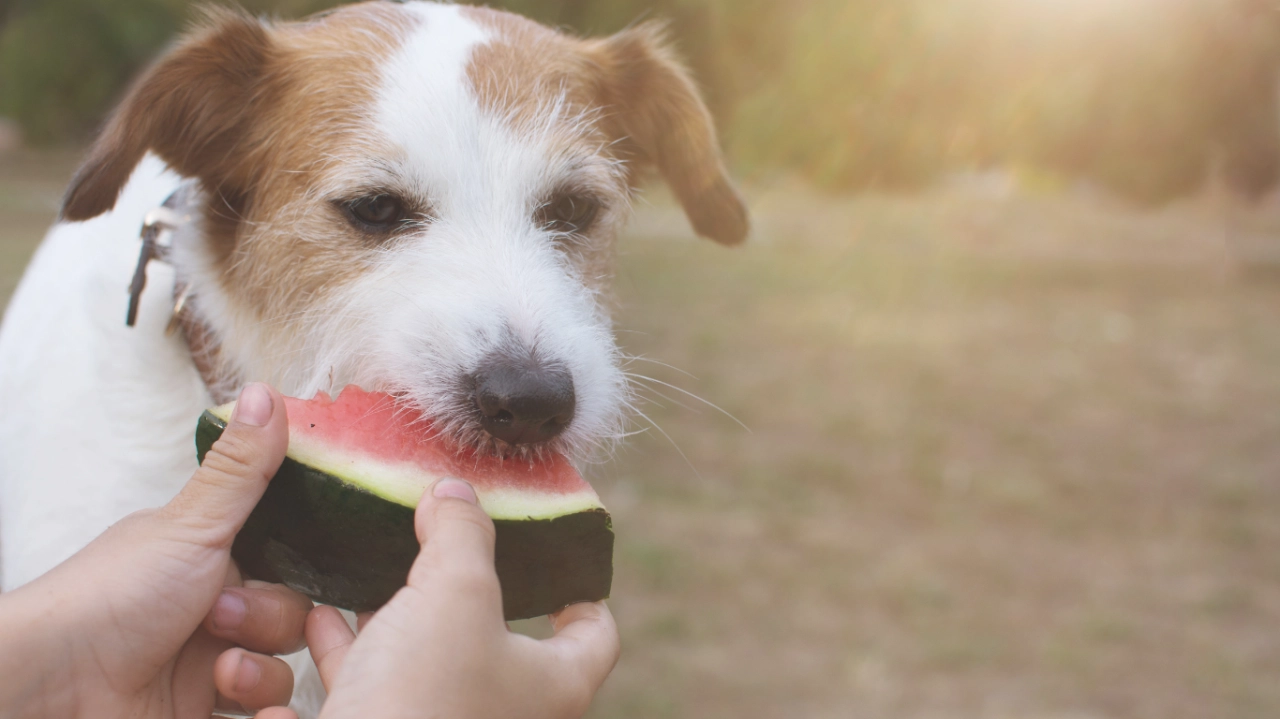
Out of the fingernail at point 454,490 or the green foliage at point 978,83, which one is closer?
the fingernail at point 454,490

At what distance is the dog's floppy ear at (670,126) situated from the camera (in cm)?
314

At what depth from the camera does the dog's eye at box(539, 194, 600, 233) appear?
257 cm

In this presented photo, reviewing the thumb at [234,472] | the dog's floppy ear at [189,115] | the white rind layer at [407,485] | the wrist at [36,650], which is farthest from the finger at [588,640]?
the dog's floppy ear at [189,115]

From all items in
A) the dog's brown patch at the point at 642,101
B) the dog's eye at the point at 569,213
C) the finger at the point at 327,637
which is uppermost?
the dog's brown patch at the point at 642,101

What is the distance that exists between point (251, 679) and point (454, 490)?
1.84 ft

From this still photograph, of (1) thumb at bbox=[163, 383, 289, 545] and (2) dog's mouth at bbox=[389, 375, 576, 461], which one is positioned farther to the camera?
(2) dog's mouth at bbox=[389, 375, 576, 461]

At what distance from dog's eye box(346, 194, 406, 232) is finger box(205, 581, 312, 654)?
93 centimetres

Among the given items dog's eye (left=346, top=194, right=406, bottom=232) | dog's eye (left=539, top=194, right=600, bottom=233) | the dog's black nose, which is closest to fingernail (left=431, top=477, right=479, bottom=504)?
the dog's black nose

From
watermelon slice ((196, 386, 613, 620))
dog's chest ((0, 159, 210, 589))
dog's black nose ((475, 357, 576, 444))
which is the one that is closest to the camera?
watermelon slice ((196, 386, 613, 620))

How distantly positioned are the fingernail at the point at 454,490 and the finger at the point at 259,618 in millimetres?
422

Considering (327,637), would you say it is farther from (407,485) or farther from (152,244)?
(152,244)

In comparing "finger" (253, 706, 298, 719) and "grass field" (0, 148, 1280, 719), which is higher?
"grass field" (0, 148, 1280, 719)

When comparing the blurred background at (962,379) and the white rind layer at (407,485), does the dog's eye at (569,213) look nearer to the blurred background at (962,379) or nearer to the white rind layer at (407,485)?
the blurred background at (962,379)

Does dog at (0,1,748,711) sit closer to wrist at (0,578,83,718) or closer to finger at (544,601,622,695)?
finger at (544,601,622,695)
